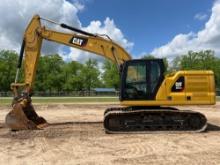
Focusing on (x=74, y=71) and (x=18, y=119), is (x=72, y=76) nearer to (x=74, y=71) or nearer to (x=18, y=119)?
(x=74, y=71)

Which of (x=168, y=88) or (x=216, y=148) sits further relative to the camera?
(x=168, y=88)

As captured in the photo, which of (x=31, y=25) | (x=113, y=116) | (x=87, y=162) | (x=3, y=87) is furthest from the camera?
(x=3, y=87)

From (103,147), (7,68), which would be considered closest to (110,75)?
(7,68)

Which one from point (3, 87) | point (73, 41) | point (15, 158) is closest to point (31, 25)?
point (73, 41)

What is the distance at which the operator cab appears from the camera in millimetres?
14180

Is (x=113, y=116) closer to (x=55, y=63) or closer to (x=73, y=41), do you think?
(x=73, y=41)

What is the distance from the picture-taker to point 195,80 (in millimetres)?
14398

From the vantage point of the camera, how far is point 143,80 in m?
14.2

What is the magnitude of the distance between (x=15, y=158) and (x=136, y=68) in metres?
6.27

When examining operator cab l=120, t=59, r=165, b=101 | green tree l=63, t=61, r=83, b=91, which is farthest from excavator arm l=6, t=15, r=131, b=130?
green tree l=63, t=61, r=83, b=91

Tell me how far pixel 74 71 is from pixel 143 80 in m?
76.1

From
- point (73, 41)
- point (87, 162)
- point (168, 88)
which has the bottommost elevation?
point (87, 162)

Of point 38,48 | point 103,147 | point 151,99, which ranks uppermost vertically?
point 38,48

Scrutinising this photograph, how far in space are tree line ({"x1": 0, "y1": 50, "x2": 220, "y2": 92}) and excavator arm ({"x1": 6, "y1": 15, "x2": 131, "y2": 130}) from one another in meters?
59.9
